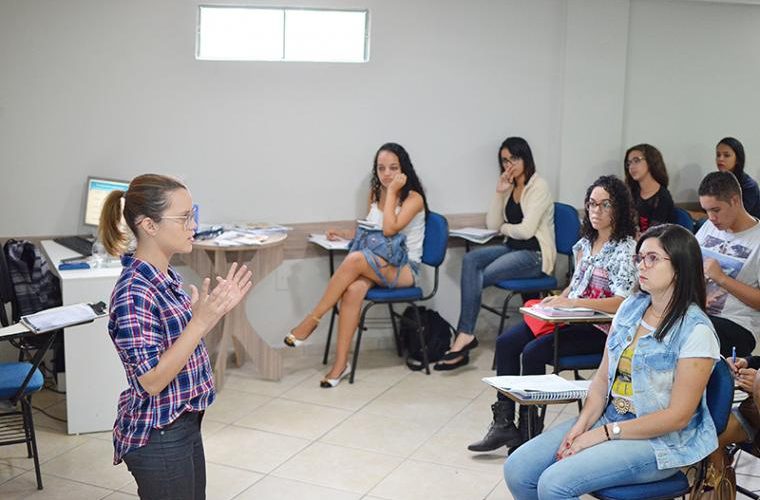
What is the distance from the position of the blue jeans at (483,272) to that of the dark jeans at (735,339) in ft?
5.54

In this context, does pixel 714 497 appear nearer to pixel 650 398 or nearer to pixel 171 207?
pixel 650 398

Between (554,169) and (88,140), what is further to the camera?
(554,169)

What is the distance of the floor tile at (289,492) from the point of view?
382 centimetres

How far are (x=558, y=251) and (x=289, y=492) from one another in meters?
2.70

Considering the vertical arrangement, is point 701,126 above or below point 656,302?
above

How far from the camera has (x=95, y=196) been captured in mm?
5230

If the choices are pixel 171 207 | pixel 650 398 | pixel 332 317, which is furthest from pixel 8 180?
pixel 650 398

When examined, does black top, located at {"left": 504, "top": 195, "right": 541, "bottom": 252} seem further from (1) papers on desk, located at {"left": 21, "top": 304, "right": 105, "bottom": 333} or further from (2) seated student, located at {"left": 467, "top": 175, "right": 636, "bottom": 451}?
(1) papers on desk, located at {"left": 21, "top": 304, "right": 105, "bottom": 333}

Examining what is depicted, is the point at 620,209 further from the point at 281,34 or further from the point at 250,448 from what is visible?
the point at 281,34

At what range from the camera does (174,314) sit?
8.21 ft

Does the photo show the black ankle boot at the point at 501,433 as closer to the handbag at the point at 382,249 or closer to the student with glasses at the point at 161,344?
the handbag at the point at 382,249

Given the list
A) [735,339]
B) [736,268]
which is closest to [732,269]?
[736,268]

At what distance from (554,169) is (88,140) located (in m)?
2.99

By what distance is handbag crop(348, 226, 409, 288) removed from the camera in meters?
5.32
